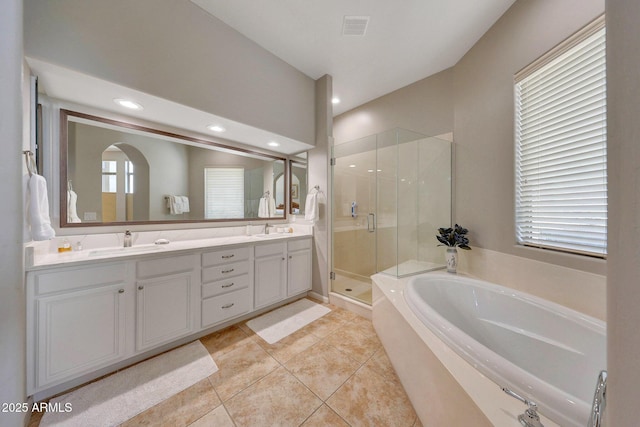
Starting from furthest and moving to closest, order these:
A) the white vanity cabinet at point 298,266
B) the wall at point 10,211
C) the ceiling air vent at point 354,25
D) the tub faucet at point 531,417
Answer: the white vanity cabinet at point 298,266 < the ceiling air vent at point 354,25 < the tub faucet at point 531,417 < the wall at point 10,211

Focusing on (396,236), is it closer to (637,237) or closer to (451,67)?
(451,67)

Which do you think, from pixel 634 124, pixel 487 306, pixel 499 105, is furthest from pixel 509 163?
pixel 634 124

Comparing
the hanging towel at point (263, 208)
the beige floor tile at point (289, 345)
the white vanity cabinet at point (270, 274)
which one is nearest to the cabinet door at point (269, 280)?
the white vanity cabinet at point (270, 274)

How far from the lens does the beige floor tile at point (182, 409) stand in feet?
3.85

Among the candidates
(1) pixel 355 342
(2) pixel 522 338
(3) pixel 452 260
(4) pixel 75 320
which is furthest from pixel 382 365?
(4) pixel 75 320

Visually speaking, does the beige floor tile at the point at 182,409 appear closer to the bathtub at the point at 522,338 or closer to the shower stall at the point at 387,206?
the bathtub at the point at 522,338

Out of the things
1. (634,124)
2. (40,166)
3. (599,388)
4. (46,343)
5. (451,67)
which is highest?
(451,67)

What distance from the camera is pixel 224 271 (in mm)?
1986

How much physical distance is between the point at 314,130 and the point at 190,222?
1.80 metres

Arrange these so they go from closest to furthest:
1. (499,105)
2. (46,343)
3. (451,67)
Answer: (46,343) → (499,105) → (451,67)

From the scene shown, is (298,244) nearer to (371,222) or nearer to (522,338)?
(371,222)

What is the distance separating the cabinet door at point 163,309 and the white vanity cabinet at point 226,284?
132mm

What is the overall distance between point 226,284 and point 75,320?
3.03ft

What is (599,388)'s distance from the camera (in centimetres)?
50
